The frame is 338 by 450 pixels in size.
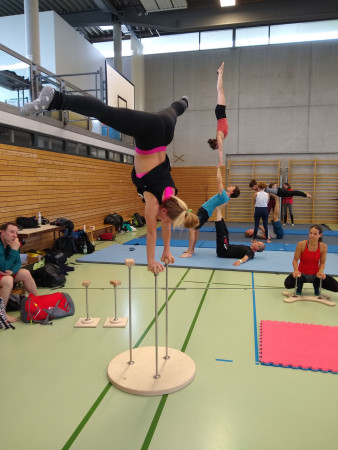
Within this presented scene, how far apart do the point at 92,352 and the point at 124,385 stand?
0.62 meters

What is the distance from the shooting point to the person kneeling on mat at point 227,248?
578cm

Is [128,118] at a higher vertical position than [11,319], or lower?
higher

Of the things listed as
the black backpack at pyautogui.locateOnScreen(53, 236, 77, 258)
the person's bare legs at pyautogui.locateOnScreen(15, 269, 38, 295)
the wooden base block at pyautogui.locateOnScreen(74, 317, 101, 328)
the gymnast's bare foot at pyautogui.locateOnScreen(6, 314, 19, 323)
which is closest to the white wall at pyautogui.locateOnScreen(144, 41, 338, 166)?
the black backpack at pyautogui.locateOnScreen(53, 236, 77, 258)

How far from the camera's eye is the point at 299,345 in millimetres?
2861

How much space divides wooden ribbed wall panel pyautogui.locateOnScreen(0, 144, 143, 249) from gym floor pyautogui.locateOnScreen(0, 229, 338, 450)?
2.95m

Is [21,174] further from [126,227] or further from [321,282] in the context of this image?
[321,282]

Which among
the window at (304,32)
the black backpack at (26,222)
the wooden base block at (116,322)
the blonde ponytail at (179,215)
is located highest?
the window at (304,32)

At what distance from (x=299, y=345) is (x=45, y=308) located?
101 inches

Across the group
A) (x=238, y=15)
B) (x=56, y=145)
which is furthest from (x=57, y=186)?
(x=238, y=15)

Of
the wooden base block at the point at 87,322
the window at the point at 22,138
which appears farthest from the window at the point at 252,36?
the wooden base block at the point at 87,322

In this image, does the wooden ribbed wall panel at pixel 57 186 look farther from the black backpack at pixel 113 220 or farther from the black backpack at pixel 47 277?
the black backpack at pixel 47 277

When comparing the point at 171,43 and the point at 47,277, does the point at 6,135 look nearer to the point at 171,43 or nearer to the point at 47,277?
the point at 47,277

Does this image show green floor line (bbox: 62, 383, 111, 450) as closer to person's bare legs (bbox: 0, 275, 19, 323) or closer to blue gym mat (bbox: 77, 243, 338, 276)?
person's bare legs (bbox: 0, 275, 19, 323)

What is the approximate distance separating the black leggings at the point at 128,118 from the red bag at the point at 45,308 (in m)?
2.21
